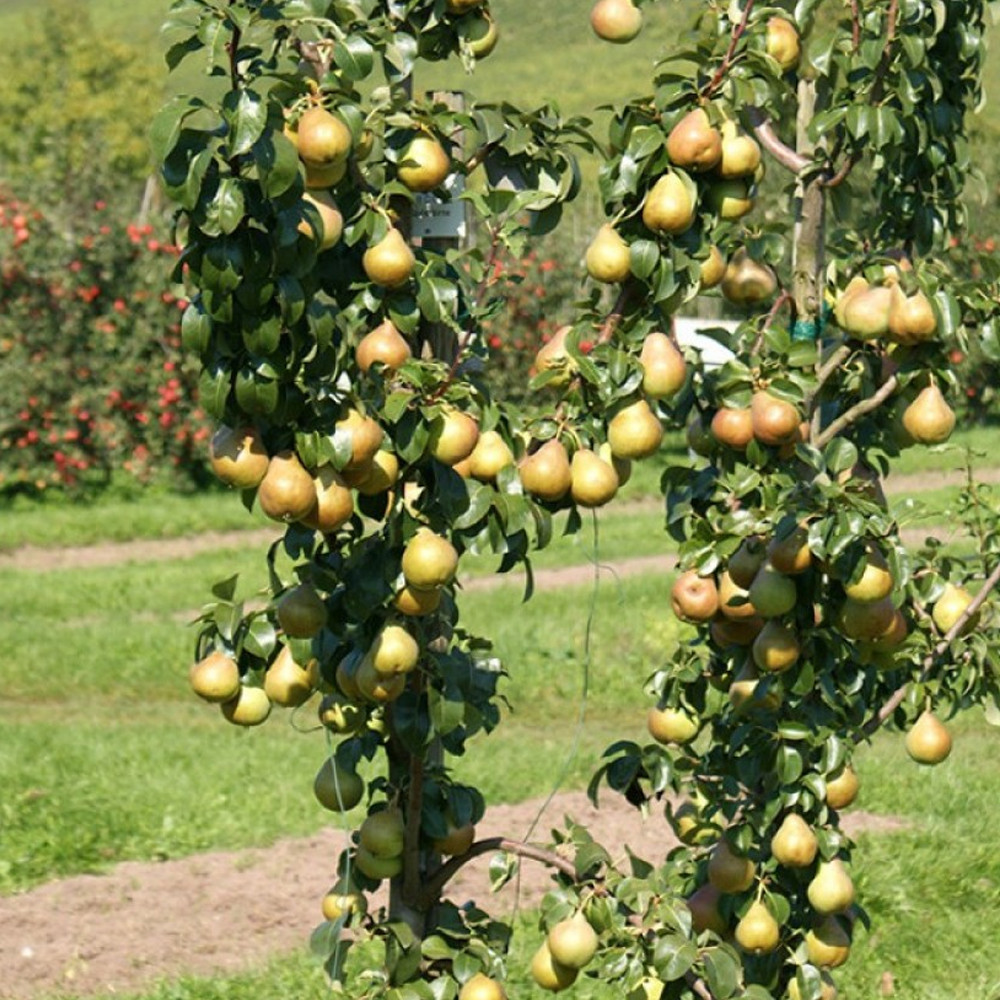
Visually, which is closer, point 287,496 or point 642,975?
point 287,496

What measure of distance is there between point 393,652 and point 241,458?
35 cm

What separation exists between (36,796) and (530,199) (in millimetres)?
3969

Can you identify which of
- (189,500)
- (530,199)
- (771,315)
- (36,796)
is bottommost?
(189,500)

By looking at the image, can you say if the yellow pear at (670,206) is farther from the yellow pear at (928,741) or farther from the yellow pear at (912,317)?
the yellow pear at (928,741)

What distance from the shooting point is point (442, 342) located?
9.43 feet

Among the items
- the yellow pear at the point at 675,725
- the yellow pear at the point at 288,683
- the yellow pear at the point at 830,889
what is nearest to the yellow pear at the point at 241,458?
the yellow pear at the point at 288,683

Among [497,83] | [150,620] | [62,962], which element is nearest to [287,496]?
[62,962]

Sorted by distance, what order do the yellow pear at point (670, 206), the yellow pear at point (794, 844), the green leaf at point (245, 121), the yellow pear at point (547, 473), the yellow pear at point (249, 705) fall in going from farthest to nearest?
the yellow pear at point (794, 844) < the yellow pear at point (249, 705) < the yellow pear at point (670, 206) < the yellow pear at point (547, 473) < the green leaf at point (245, 121)

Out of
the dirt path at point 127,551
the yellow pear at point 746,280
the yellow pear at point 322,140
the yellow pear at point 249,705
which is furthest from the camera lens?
the dirt path at point 127,551

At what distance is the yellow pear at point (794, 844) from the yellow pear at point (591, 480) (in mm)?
771

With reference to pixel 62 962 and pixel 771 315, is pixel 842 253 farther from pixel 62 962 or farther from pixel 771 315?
pixel 62 962

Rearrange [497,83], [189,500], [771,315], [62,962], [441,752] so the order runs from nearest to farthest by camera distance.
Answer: [441,752] → [771,315] → [62,962] → [189,500] → [497,83]

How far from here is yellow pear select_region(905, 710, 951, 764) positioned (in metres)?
3.48

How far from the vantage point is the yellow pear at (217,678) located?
9.42 feet
